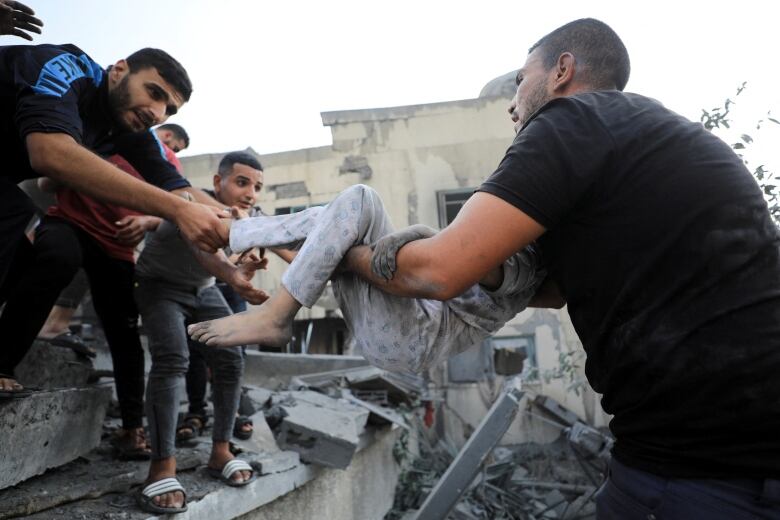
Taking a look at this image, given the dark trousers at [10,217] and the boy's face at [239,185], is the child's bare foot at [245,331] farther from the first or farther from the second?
the boy's face at [239,185]

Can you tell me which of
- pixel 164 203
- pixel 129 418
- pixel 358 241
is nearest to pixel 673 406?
pixel 358 241

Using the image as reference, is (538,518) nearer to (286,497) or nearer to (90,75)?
(286,497)

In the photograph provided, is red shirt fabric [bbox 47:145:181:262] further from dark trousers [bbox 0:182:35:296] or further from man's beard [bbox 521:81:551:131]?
man's beard [bbox 521:81:551:131]

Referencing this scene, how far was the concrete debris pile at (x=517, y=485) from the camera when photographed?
23.4 feet

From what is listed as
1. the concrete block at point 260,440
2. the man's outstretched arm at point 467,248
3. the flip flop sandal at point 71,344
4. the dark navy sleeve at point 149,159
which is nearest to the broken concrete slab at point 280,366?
the concrete block at point 260,440

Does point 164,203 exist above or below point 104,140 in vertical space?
below

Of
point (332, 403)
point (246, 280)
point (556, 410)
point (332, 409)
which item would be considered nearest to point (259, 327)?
point (246, 280)

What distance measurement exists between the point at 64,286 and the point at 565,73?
2657mm

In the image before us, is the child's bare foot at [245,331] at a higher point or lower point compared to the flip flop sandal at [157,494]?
higher

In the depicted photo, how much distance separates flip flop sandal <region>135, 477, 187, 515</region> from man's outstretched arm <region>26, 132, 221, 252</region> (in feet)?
3.72

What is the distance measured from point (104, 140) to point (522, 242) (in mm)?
2354

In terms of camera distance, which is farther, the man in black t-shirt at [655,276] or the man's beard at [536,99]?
the man's beard at [536,99]

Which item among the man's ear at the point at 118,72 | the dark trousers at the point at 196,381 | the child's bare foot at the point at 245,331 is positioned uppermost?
the man's ear at the point at 118,72

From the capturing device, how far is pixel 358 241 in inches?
Answer: 70.6
